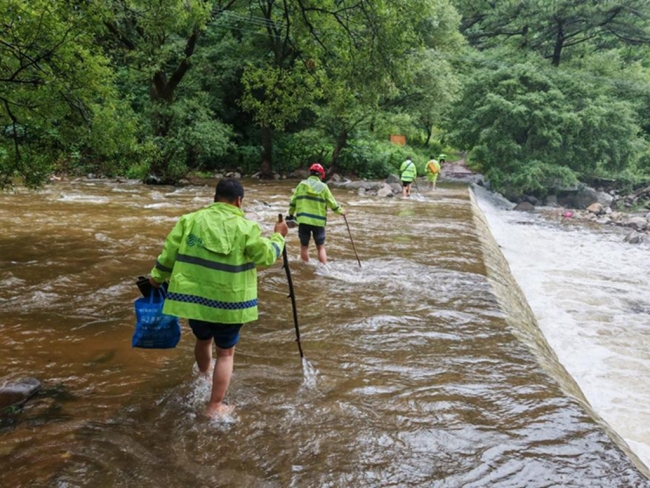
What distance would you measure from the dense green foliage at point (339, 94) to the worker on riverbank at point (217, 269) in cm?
444

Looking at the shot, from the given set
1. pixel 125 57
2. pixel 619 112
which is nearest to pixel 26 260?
pixel 125 57

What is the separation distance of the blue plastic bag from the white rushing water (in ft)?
13.8

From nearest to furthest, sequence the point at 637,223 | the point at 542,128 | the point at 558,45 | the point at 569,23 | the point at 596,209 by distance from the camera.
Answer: the point at 637,223, the point at 542,128, the point at 596,209, the point at 569,23, the point at 558,45

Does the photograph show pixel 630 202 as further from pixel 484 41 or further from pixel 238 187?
pixel 238 187

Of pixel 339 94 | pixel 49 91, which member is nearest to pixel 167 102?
pixel 339 94

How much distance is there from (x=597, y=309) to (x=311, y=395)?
7.13 m

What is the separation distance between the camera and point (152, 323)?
3584 mm

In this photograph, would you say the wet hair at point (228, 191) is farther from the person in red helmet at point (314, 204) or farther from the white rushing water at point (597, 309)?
the person in red helmet at point (314, 204)

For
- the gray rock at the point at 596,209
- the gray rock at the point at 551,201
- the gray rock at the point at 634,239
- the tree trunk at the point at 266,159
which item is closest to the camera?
the gray rock at the point at 634,239

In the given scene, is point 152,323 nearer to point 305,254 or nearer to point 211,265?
point 211,265

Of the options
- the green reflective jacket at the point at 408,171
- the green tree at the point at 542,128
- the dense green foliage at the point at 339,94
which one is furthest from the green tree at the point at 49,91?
the green tree at the point at 542,128

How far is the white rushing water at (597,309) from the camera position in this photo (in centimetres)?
561

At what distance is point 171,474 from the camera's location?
2979 mm

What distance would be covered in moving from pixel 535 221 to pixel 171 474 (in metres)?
20.9
